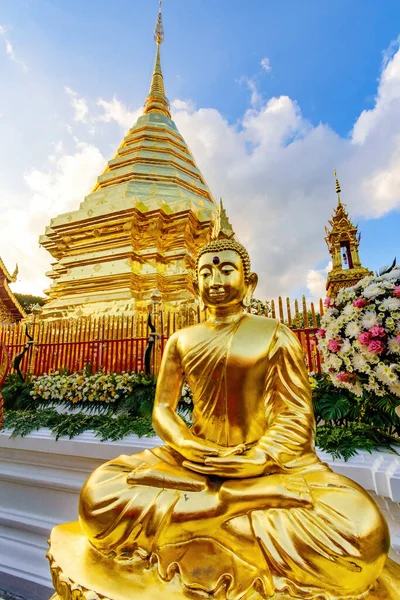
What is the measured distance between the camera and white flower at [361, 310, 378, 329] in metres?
2.83

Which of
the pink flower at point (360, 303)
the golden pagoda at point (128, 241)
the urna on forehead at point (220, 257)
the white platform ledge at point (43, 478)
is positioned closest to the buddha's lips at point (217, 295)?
the urna on forehead at point (220, 257)

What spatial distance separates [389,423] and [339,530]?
2.05 meters

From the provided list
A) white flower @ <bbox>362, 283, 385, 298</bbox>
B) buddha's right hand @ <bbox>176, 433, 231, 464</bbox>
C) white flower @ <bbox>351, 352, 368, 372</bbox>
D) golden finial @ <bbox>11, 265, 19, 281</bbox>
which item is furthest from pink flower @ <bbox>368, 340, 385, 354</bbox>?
golden finial @ <bbox>11, 265, 19, 281</bbox>

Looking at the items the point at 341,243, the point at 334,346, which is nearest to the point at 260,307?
the point at 334,346

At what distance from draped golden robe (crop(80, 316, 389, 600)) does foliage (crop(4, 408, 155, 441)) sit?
138 cm

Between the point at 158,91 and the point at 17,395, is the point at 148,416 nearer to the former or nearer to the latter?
the point at 17,395

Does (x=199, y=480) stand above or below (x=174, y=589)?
above

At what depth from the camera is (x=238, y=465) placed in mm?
1379

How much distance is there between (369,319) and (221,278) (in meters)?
1.74

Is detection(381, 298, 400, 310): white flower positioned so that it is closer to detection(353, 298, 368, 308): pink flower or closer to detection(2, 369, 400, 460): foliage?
detection(353, 298, 368, 308): pink flower

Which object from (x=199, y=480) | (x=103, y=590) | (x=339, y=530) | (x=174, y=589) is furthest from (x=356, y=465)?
(x=103, y=590)

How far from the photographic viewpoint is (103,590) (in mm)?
1212

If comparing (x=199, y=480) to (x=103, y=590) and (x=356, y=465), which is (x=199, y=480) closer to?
(x=103, y=590)

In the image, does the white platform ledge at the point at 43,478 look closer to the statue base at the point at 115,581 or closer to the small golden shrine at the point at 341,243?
the statue base at the point at 115,581
